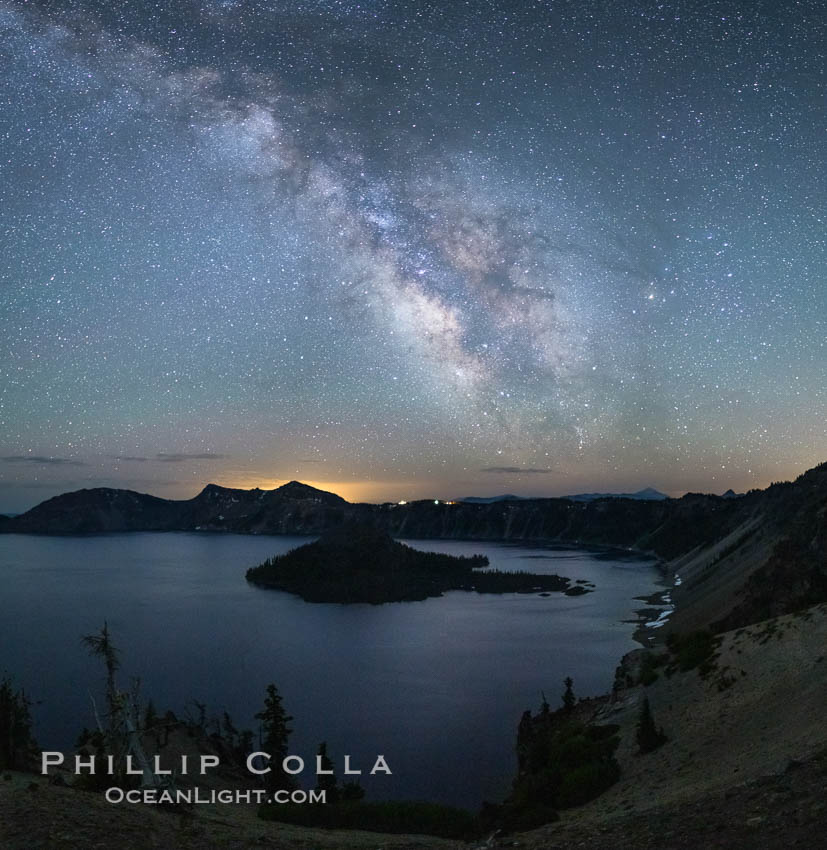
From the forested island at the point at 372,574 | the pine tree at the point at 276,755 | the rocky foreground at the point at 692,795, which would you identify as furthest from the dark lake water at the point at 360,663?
the rocky foreground at the point at 692,795

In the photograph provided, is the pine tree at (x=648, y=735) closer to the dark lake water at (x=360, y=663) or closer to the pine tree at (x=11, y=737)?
the dark lake water at (x=360, y=663)

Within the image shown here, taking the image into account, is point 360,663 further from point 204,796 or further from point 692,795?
point 692,795

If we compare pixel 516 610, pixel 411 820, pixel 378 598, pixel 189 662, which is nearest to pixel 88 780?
pixel 411 820

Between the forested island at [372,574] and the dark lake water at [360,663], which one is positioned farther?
the forested island at [372,574]

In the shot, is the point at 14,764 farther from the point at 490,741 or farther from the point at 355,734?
the point at 490,741

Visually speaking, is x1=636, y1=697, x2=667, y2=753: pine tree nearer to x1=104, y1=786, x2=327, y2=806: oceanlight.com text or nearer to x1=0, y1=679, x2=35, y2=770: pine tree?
x1=104, y1=786, x2=327, y2=806: oceanlight.com text

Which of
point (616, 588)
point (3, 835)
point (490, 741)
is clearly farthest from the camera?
point (616, 588)
